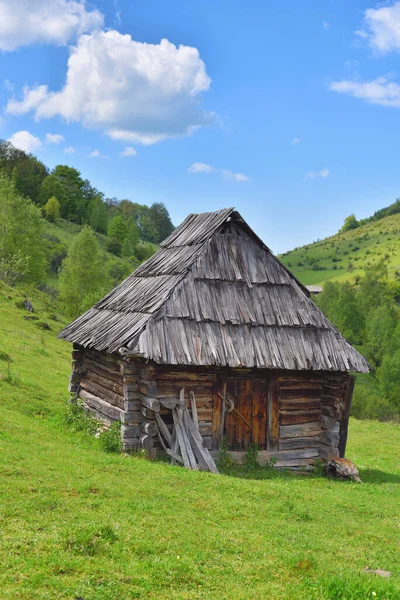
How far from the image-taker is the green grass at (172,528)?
6.21 meters

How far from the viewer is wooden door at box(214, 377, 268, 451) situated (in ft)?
44.9

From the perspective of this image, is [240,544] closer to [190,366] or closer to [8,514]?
[8,514]

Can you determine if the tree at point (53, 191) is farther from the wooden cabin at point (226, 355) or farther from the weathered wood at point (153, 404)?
the weathered wood at point (153, 404)

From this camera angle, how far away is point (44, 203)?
8550 cm

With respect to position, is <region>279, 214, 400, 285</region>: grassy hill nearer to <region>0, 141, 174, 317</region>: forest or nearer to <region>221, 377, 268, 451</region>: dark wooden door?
<region>0, 141, 174, 317</region>: forest

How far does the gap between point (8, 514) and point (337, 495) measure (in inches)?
273

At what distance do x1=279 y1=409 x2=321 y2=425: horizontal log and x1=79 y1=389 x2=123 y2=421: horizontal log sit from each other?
3981 mm

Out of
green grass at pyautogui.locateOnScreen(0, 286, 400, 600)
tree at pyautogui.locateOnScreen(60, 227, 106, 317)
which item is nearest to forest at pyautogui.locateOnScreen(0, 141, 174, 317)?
tree at pyautogui.locateOnScreen(60, 227, 106, 317)

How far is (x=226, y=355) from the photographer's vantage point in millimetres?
12773

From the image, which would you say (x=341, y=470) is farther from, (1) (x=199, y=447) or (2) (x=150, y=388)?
(2) (x=150, y=388)

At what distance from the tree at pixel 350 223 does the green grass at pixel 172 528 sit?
145 m

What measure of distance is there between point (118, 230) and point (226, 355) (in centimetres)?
7856

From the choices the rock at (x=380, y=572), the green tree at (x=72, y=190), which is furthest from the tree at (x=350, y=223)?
the rock at (x=380, y=572)

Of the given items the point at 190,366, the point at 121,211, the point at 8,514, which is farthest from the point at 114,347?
the point at 121,211
